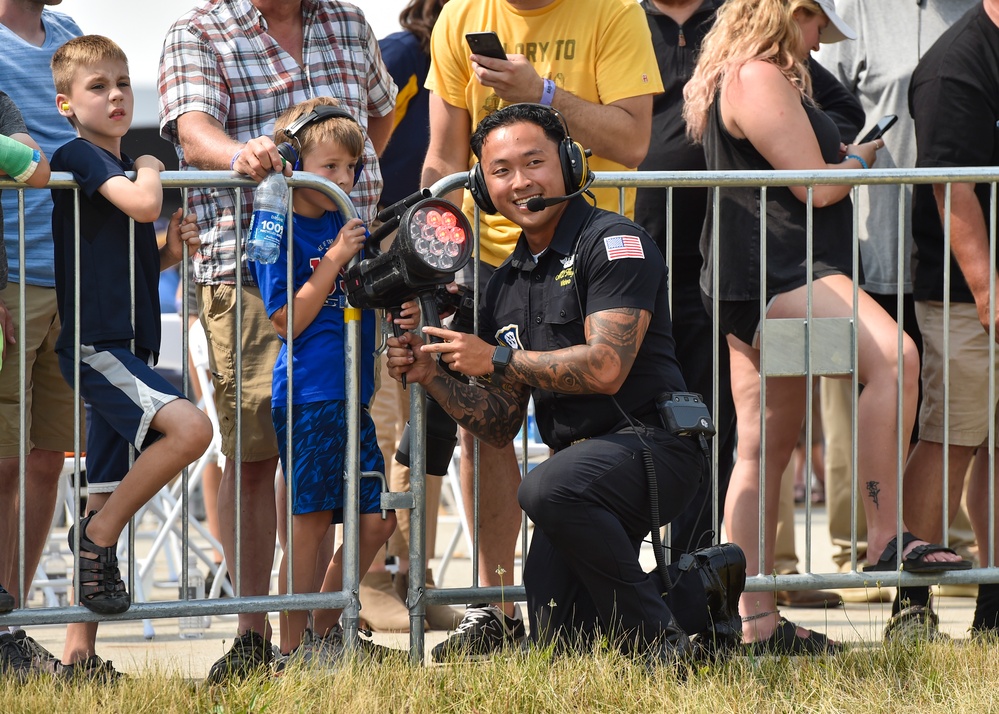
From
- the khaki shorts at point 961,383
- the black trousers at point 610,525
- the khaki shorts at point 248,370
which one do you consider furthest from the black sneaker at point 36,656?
the khaki shorts at point 961,383

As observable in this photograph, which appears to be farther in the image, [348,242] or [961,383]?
[961,383]

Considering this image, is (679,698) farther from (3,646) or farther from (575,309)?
(3,646)

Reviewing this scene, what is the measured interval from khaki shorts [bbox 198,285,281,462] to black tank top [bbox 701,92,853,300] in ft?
5.21

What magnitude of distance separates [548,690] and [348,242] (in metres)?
1.47

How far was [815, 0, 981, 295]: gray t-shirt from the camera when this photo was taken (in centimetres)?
514

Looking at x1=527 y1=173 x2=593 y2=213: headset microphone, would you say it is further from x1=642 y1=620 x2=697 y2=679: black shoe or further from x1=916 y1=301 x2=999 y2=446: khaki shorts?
x1=916 y1=301 x2=999 y2=446: khaki shorts

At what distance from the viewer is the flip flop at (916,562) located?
13.6 feet

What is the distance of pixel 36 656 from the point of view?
4.00 m

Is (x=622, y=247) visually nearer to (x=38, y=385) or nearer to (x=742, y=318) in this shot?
(x=742, y=318)

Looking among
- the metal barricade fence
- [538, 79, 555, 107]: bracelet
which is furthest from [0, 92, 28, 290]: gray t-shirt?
[538, 79, 555, 107]: bracelet

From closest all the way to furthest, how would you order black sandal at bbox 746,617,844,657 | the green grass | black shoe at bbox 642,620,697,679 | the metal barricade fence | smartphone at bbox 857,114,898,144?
the green grass
black shoe at bbox 642,620,697,679
the metal barricade fence
black sandal at bbox 746,617,844,657
smartphone at bbox 857,114,898,144

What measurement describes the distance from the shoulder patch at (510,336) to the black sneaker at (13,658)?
5.58 ft

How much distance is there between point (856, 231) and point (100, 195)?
2.42 metres

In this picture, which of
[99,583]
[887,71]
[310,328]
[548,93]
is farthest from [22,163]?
[887,71]
